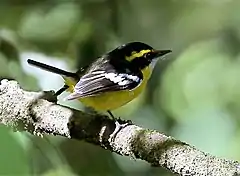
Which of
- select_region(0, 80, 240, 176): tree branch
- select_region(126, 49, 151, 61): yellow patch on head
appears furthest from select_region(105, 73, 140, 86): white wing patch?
select_region(0, 80, 240, 176): tree branch

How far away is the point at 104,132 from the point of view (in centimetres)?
172

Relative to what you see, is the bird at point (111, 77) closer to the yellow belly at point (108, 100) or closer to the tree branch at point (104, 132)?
the yellow belly at point (108, 100)

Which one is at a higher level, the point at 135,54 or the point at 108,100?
the point at 135,54

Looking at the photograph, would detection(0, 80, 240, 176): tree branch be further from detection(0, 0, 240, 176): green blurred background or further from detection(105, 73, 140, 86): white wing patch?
detection(105, 73, 140, 86): white wing patch

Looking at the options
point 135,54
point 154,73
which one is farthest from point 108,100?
point 154,73

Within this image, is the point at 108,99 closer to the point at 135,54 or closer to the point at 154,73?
the point at 135,54

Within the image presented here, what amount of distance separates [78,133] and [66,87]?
1.47ft

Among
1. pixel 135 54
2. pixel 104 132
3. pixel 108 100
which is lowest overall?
pixel 104 132

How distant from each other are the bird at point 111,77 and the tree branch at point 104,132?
0.14 meters

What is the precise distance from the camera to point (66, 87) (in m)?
2.14

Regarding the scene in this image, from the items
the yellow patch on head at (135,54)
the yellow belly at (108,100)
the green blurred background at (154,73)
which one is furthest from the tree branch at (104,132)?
the yellow patch on head at (135,54)

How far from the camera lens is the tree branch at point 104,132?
140cm

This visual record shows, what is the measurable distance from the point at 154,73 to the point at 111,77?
753mm

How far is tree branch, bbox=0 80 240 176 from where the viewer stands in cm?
140
